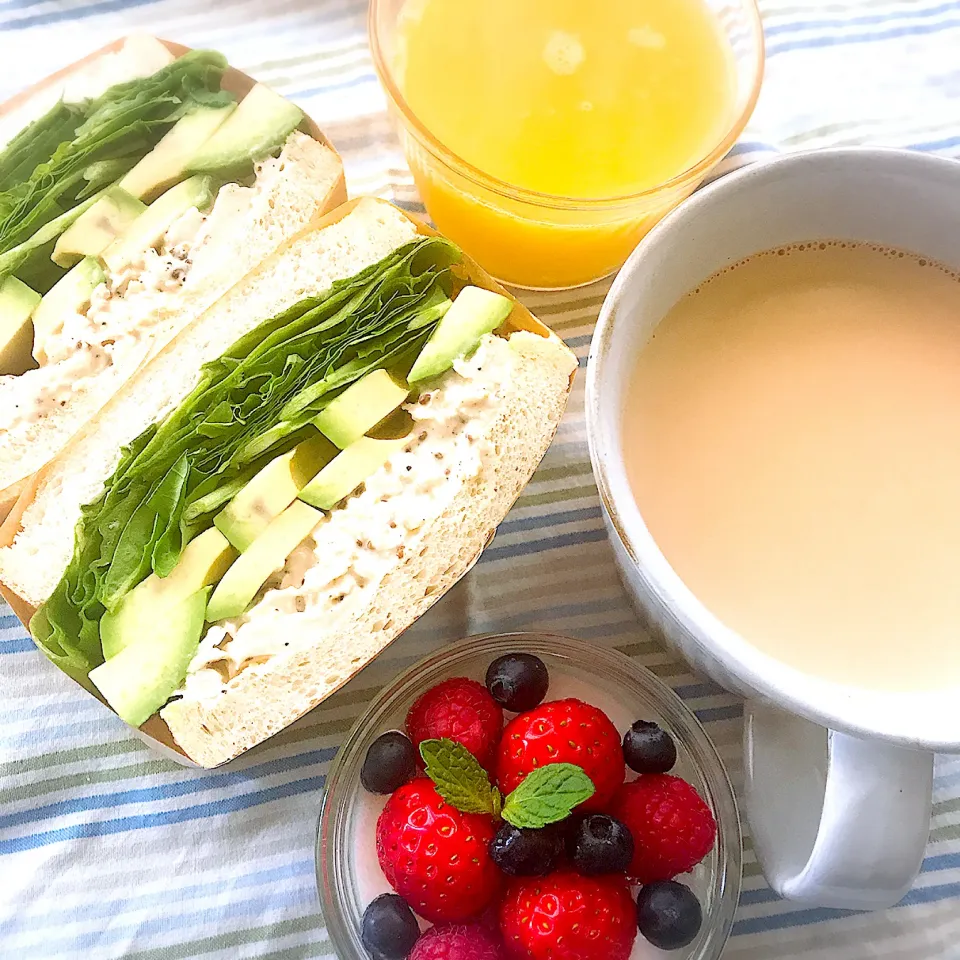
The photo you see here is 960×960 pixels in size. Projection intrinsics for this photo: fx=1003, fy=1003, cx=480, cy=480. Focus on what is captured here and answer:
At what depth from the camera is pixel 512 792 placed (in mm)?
865

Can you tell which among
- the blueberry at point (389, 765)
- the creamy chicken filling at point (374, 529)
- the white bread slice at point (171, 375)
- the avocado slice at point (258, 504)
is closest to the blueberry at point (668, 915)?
the blueberry at point (389, 765)

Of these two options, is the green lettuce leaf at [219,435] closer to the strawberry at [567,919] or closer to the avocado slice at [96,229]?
the avocado slice at [96,229]

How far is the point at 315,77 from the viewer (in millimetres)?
1183

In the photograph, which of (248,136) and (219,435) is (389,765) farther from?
(248,136)

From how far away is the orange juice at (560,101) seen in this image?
103 centimetres

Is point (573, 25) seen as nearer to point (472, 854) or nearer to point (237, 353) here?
point (237, 353)

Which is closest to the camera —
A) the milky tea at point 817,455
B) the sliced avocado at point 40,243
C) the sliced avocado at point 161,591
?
the milky tea at point 817,455

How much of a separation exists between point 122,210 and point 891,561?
2.64 ft

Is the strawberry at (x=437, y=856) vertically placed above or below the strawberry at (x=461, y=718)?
below

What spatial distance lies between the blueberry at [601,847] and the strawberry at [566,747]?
0.03 meters

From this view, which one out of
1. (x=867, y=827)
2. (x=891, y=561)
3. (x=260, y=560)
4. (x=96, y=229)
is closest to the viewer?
(x=867, y=827)

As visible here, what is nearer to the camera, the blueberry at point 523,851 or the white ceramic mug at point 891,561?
the white ceramic mug at point 891,561

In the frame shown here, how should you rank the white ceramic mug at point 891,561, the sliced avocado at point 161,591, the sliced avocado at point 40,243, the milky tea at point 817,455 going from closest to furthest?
the white ceramic mug at point 891,561, the milky tea at point 817,455, the sliced avocado at point 161,591, the sliced avocado at point 40,243

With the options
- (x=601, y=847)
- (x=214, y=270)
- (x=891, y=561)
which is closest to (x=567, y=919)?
(x=601, y=847)
